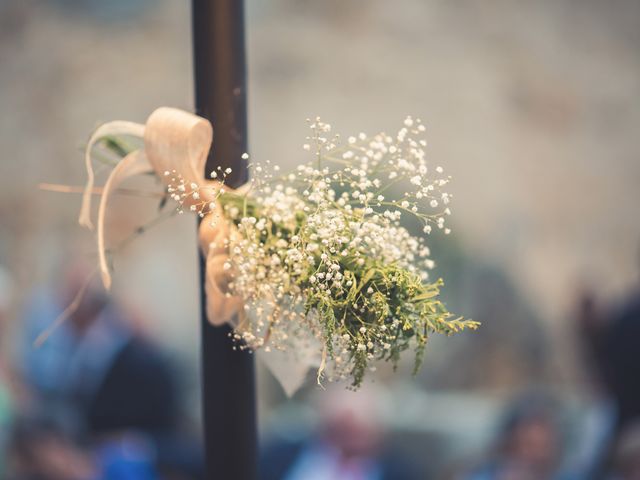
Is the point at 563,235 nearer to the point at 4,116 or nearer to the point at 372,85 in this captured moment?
the point at 372,85

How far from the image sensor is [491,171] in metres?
3.57

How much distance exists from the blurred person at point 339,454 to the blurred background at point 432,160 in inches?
20.4

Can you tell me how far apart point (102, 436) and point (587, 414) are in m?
2.13

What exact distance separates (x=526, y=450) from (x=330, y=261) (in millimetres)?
2134

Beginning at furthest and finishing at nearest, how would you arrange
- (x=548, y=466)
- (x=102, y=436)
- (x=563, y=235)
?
(x=563, y=235) < (x=102, y=436) < (x=548, y=466)

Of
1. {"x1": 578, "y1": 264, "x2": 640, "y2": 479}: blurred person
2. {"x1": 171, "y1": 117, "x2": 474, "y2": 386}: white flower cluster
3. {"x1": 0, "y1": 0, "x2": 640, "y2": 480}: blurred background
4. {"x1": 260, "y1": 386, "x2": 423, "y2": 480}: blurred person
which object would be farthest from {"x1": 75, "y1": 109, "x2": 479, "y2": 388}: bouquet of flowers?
{"x1": 0, "y1": 0, "x2": 640, "y2": 480}: blurred background

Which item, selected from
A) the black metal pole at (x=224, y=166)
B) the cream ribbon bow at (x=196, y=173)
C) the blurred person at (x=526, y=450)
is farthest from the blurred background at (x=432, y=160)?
the cream ribbon bow at (x=196, y=173)

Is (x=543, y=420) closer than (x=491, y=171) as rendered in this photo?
Yes

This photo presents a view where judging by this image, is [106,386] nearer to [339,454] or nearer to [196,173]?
[339,454]

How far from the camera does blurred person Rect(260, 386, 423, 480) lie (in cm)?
265

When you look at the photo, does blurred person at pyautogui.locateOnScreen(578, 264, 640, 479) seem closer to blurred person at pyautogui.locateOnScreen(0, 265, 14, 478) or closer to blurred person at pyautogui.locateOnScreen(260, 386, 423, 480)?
blurred person at pyautogui.locateOnScreen(260, 386, 423, 480)

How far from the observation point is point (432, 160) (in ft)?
11.5

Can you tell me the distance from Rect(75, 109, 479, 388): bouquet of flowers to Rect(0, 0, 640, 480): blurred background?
241 cm

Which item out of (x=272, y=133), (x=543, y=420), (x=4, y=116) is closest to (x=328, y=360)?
(x=543, y=420)
